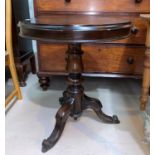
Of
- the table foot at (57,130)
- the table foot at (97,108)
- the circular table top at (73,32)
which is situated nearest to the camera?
the circular table top at (73,32)

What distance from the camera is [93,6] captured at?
1544 millimetres

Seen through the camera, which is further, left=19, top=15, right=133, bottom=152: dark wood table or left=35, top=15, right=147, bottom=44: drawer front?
left=35, top=15, right=147, bottom=44: drawer front

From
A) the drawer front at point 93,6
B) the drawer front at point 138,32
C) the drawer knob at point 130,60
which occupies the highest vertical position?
the drawer front at point 93,6

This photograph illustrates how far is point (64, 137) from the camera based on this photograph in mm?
1248

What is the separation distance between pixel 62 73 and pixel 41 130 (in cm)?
61

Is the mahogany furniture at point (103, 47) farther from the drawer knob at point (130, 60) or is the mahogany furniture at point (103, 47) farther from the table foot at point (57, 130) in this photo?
the table foot at point (57, 130)

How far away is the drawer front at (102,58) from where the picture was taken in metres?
1.63

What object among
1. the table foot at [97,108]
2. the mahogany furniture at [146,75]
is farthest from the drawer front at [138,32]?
the table foot at [97,108]

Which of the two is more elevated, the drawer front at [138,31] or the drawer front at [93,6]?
the drawer front at [93,6]

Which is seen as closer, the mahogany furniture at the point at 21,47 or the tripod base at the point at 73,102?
the tripod base at the point at 73,102

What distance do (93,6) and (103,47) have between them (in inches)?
13.5

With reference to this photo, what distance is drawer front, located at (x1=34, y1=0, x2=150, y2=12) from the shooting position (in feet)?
4.95

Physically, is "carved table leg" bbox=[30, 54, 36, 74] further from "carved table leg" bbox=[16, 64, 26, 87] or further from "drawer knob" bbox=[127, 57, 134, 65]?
"drawer knob" bbox=[127, 57, 134, 65]

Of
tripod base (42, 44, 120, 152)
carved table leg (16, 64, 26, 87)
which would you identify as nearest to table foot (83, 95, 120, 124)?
tripod base (42, 44, 120, 152)
